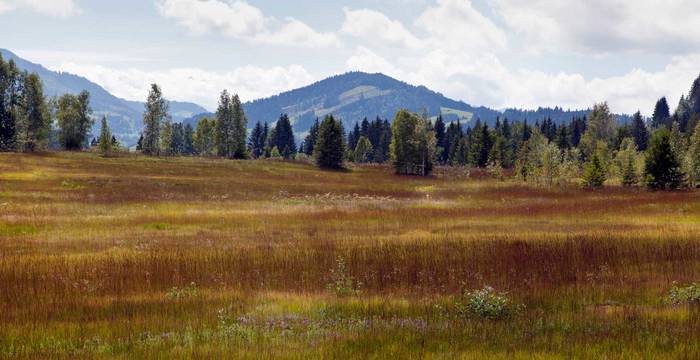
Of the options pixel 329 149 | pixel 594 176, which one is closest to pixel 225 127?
pixel 329 149

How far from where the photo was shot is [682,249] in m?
16.8

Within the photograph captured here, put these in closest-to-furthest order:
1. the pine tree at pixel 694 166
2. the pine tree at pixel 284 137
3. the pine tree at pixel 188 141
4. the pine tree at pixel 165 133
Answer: the pine tree at pixel 694 166 → the pine tree at pixel 165 133 → the pine tree at pixel 284 137 → the pine tree at pixel 188 141

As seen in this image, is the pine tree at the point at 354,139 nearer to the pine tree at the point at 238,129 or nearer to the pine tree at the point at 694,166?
the pine tree at the point at 238,129

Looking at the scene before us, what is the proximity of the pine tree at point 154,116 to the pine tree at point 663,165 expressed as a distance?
304ft

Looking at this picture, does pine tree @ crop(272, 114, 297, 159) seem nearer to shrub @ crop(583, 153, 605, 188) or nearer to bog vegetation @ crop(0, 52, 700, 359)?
shrub @ crop(583, 153, 605, 188)

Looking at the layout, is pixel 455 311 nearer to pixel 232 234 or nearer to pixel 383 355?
pixel 383 355

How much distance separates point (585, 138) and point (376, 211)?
10333cm

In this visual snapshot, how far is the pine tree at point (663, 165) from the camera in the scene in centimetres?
5369

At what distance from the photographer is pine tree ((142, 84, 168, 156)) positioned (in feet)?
355

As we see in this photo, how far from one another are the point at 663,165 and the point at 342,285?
180 ft

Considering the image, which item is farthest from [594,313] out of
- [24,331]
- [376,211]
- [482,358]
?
[376,211]

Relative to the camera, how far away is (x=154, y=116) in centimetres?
10912

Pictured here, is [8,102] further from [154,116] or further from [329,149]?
[329,149]

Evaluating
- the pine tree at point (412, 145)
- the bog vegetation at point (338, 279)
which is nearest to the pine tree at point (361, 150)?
the pine tree at point (412, 145)
